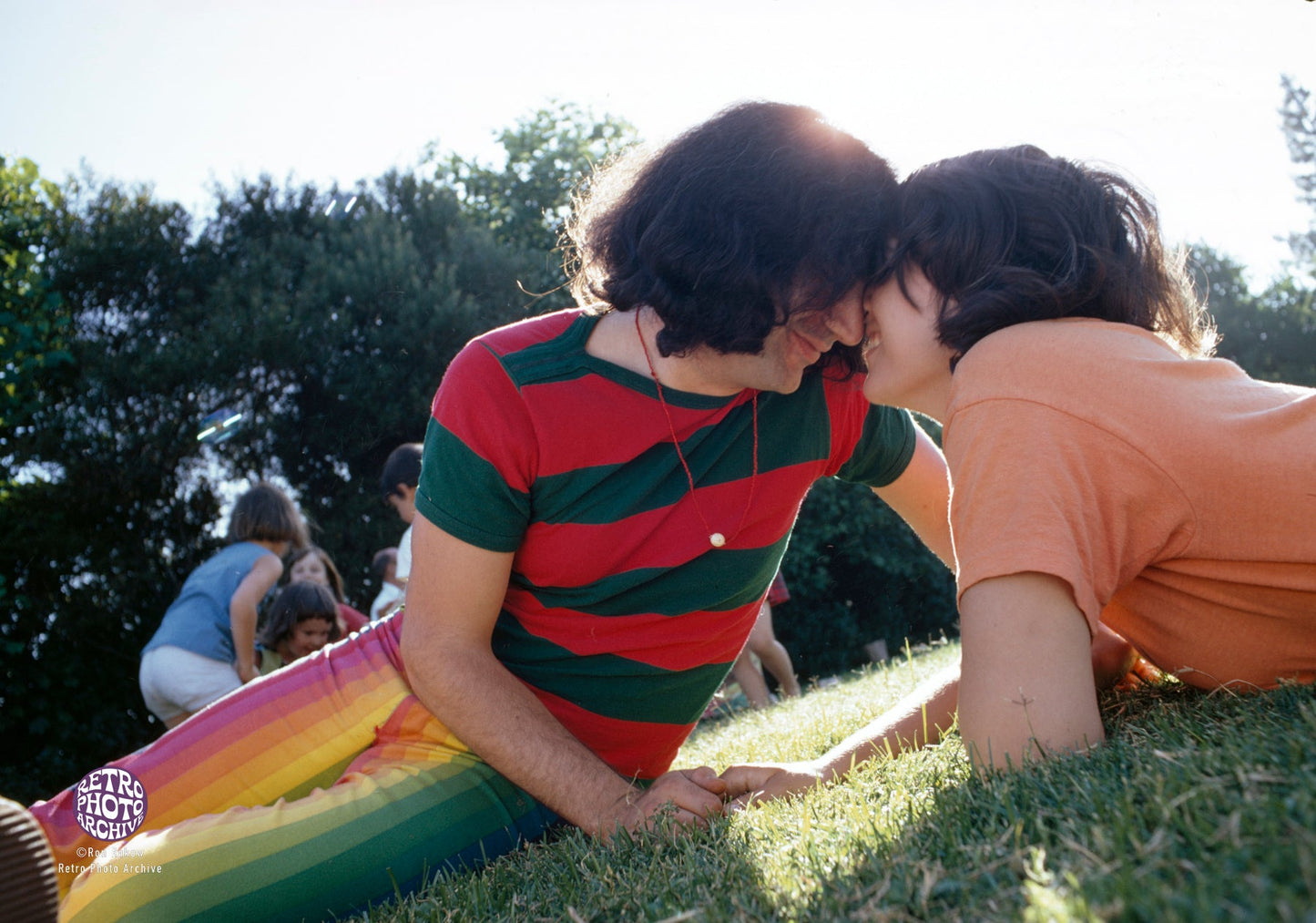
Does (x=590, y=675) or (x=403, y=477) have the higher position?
(x=403, y=477)

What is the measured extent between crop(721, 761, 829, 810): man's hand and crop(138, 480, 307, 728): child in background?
5.03 m

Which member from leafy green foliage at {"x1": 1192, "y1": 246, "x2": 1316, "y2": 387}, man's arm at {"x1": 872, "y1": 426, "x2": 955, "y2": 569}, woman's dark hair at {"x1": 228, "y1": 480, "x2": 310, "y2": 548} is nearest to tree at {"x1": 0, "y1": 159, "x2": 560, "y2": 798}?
woman's dark hair at {"x1": 228, "y1": 480, "x2": 310, "y2": 548}

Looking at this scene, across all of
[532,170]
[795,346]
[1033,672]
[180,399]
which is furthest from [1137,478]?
[532,170]

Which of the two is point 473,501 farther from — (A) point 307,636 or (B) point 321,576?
(B) point 321,576

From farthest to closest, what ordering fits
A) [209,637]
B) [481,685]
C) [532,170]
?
[532,170]
[209,637]
[481,685]

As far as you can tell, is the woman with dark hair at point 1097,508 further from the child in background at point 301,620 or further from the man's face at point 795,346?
the child in background at point 301,620

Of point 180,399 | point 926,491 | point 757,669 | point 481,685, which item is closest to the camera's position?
point 481,685

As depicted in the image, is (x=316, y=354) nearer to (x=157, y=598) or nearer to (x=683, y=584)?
(x=157, y=598)

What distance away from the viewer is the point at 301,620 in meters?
7.02

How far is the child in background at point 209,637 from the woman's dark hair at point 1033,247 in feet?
18.4

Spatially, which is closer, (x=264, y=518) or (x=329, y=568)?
(x=264, y=518)

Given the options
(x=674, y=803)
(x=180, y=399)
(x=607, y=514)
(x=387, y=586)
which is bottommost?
(x=387, y=586)

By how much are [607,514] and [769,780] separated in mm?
770

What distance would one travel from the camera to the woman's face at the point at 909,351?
2299 millimetres
